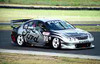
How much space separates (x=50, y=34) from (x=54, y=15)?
127 centimetres

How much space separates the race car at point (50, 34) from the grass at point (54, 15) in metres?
0.25

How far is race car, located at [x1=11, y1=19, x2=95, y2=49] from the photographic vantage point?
1443cm

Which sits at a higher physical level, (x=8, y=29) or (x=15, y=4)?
(x=15, y=4)

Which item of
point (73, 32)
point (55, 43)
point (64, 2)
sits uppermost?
point (64, 2)

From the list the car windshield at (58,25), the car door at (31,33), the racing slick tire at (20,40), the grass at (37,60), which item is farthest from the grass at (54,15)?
the racing slick tire at (20,40)

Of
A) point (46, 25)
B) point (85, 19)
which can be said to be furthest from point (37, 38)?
point (85, 19)

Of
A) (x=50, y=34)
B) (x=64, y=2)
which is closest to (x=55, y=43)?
(x=50, y=34)

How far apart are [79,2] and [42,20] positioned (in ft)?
7.40

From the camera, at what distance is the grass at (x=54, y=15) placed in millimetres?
13040

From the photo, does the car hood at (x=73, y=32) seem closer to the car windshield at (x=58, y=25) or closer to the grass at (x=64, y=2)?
the car windshield at (x=58, y=25)

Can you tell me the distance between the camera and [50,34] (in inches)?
581

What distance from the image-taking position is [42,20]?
14.8 metres

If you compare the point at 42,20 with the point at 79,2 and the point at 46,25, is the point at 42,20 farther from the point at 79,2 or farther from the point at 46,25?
the point at 79,2

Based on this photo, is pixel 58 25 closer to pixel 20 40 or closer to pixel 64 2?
pixel 20 40
